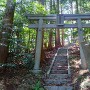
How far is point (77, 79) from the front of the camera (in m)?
10.2

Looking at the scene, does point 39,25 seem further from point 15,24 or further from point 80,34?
point 80,34

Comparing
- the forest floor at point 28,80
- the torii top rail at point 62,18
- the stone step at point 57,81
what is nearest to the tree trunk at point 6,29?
the forest floor at point 28,80

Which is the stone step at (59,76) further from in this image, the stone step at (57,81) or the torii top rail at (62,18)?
the torii top rail at (62,18)

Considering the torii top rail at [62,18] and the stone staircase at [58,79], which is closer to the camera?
the stone staircase at [58,79]

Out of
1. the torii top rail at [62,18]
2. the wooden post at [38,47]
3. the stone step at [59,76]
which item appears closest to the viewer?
the stone step at [59,76]

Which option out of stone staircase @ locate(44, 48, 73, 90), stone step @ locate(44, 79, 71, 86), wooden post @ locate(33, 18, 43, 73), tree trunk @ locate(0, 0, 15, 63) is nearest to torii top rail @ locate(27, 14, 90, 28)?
wooden post @ locate(33, 18, 43, 73)

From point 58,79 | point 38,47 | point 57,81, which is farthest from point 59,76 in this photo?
point 38,47

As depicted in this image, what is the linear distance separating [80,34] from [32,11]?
11.7ft

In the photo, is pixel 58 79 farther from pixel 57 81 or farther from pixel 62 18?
pixel 62 18

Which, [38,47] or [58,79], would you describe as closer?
[58,79]

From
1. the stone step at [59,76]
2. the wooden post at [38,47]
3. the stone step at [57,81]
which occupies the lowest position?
the stone step at [57,81]

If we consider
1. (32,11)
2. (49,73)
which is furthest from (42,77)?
(32,11)

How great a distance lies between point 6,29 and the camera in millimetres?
11102

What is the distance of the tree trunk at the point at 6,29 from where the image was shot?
10.9 m
